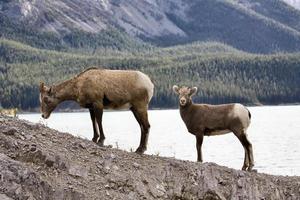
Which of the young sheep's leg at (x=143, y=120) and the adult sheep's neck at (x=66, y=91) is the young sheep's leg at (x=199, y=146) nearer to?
the young sheep's leg at (x=143, y=120)

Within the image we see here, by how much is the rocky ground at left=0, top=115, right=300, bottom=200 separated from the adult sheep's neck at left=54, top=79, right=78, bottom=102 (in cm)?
98

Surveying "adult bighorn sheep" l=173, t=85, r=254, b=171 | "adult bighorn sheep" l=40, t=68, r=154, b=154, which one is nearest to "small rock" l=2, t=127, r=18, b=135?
"adult bighorn sheep" l=40, t=68, r=154, b=154

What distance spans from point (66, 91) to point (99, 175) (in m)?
2.82

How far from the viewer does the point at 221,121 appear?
1811 centimetres

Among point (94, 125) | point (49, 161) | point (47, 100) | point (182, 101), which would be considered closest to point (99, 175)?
point (49, 161)

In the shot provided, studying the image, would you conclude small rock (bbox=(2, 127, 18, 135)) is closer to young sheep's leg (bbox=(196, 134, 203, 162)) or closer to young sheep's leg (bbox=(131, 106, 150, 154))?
young sheep's leg (bbox=(131, 106, 150, 154))

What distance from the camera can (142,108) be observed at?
15.9 m

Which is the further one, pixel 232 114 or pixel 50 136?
pixel 232 114

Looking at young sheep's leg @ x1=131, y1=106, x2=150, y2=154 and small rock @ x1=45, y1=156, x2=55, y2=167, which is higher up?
young sheep's leg @ x1=131, y1=106, x2=150, y2=154

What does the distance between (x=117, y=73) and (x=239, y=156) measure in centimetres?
3688

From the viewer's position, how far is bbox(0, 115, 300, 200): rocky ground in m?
12.9

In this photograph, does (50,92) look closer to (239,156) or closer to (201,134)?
(201,134)

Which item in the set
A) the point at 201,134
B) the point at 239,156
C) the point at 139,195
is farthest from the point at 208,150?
the point at 139,195

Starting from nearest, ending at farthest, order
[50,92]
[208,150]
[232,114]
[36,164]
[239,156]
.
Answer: [36,164]
[50,92]
[232,114]
[239,156]
[208,150]
